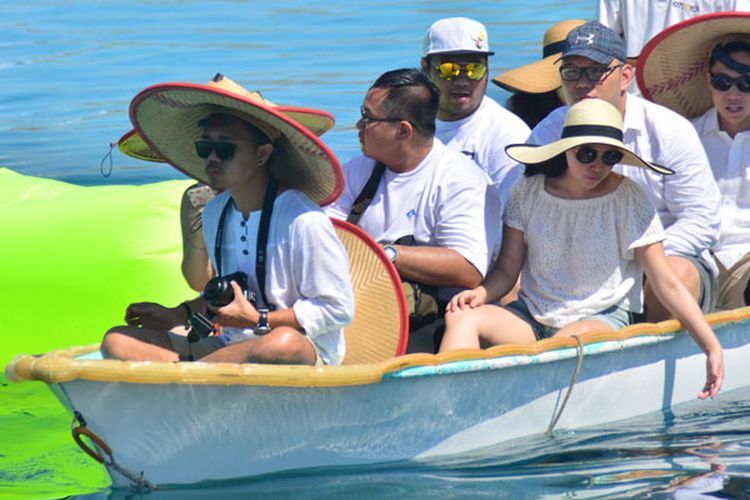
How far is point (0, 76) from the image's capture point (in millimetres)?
16328

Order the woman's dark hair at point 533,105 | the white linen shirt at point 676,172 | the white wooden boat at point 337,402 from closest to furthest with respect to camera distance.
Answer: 1. the white wooden boat at point 337,402
2. the white linen shirt at point 676,172
3. the woman's dark hair at point 533,105

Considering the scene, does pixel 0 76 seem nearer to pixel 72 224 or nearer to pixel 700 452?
pixel 72 224

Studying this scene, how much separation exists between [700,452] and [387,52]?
11.3m

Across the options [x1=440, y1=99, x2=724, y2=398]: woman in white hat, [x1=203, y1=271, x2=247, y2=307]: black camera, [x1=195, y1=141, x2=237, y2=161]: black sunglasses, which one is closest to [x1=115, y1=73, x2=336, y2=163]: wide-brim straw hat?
[x1=195, y1=141, x2=237, y2=161]: black sunglasses

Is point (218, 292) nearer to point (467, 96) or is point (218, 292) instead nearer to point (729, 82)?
point (467, 96)

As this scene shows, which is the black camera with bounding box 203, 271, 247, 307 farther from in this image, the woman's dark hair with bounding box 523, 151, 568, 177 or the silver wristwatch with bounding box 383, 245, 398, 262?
the woman's dark hair with bounding box 523, 151, 568, 177

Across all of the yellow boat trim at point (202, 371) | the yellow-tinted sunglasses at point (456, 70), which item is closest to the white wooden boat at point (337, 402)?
the yellow boat trim at point (202, 371)

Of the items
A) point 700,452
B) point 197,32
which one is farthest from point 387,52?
point 700,452

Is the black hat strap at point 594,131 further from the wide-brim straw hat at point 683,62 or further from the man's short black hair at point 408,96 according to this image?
the wide-brim straw hat at point 683,62

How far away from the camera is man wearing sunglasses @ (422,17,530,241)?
20.4 feet

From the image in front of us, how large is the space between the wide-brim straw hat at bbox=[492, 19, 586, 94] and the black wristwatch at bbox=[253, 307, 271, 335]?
8.15 ft

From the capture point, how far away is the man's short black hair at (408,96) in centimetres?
543

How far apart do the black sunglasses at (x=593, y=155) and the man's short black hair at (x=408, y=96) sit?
0.58 m

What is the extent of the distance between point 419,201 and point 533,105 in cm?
166
